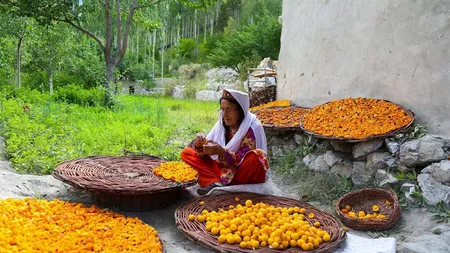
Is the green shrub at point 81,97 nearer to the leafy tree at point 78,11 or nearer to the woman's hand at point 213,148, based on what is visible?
the leafy tree at point 78,11

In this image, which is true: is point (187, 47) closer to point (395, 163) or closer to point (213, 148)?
point (395, 163)

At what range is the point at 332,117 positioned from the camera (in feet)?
15.0

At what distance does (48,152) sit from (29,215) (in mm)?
2086

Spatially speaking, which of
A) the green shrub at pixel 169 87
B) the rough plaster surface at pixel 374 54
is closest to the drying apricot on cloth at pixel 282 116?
the rough plaster surface at pixel 374 54

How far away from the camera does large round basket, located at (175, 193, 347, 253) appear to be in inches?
93.5

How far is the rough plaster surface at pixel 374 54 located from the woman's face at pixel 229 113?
2.13 m

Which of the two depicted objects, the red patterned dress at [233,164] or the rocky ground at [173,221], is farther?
the red patterned dress at [233,164]

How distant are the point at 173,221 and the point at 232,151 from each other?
2.61 ft

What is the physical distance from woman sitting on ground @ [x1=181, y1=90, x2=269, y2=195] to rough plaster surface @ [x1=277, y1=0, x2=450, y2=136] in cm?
198

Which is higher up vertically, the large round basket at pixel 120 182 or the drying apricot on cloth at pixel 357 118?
the drying apricot on cloth at pixel 357 118

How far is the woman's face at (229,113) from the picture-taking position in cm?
330

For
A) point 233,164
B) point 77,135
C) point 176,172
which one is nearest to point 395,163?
point 233,164

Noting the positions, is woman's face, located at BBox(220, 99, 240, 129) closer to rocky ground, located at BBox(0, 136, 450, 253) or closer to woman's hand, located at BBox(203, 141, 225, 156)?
woman's hand, located at BBox(203, 141, 225, 156)

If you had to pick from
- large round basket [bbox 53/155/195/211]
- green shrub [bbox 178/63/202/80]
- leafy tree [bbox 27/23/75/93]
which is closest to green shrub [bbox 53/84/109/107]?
leafy tree [bbox 27/23/75/93]
